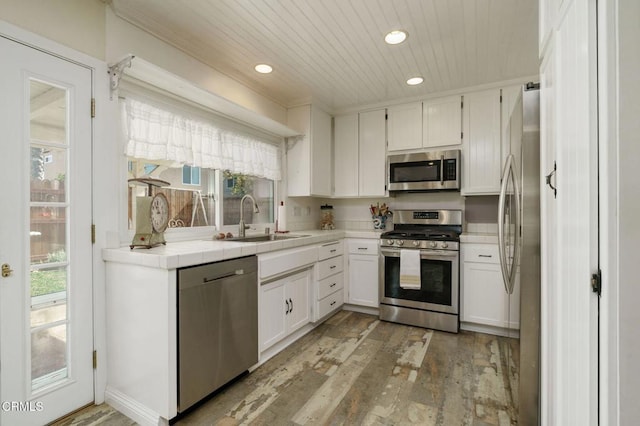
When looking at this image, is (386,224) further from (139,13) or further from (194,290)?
(139,13)

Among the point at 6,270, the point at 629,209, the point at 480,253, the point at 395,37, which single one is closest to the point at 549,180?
the point at 629,209

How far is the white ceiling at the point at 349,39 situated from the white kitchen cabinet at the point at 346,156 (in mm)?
686

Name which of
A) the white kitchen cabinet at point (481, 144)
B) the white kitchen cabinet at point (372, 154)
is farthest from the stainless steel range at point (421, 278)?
the white kitchen cabinet at point (372, 154)

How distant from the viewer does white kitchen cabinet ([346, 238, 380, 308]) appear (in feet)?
10.9

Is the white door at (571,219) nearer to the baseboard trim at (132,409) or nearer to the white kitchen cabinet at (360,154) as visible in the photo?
the baseboard trim at (132,409)

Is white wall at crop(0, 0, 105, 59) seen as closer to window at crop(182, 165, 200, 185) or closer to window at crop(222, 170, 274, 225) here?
window at crop(182, 165, 200, 185)

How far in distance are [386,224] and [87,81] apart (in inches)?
124

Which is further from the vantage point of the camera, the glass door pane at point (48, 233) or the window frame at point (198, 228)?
the window frame at point (198, 228)

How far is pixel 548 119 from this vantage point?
1.20 m

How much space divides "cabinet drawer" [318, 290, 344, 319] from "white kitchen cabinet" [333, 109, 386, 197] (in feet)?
4.10

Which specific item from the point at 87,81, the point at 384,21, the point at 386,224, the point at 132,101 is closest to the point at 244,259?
the point at 132,101

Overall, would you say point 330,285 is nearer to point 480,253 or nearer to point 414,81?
point 480,253

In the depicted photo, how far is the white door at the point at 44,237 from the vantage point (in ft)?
4.76

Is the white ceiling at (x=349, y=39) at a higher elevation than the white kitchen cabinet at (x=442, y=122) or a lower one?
higher
